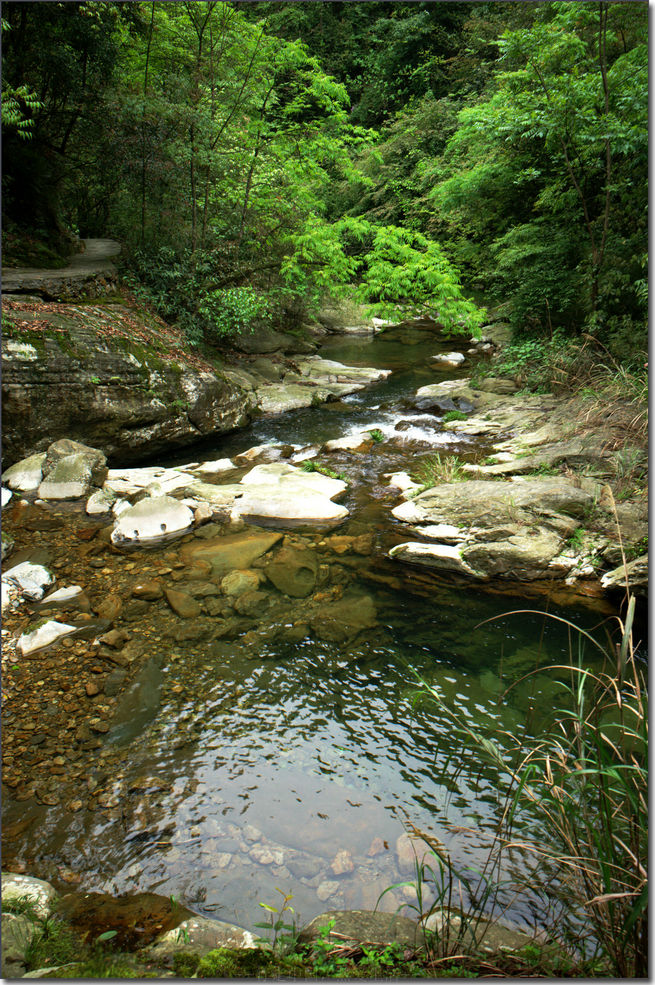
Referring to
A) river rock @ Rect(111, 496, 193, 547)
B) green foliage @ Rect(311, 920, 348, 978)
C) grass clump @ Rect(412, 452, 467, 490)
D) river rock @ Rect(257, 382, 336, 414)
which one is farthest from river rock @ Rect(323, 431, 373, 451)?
green foliage @ Rect(311, 920, 348, 978)

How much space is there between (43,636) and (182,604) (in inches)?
43.2

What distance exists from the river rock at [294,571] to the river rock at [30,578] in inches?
80.1

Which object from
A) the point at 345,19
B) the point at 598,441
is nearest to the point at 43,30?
the point at 598,441

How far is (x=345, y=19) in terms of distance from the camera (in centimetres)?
1848

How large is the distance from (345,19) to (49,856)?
2564 cm

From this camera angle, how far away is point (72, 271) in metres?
7.90

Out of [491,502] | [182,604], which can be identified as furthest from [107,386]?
[491,502]

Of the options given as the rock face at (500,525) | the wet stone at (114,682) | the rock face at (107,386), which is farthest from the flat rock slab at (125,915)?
the rock face at (107,386)

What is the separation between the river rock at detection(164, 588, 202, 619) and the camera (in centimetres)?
430

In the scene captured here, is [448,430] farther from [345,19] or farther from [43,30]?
[345,19]

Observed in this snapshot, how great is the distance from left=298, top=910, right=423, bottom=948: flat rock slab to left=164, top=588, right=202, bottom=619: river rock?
260 centimetres

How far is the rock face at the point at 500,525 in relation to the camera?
4.85 meters

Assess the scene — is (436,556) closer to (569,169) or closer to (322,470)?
(322,470)

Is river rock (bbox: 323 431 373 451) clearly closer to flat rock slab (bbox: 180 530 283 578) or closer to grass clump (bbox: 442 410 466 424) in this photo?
grass clump (bbox: 442 410 466 424)
